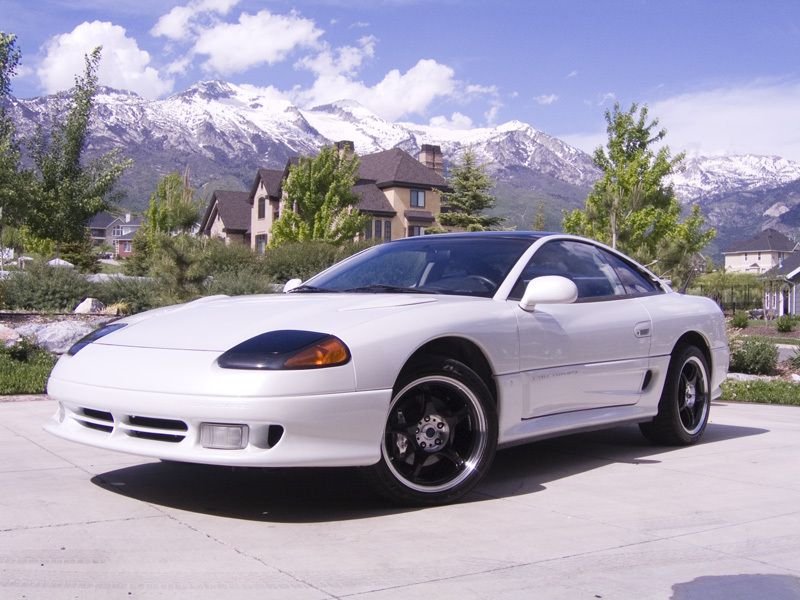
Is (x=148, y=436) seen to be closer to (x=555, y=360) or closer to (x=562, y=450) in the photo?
(x=555, y=360)

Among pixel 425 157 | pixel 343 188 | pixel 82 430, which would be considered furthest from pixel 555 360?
pixel 425 157

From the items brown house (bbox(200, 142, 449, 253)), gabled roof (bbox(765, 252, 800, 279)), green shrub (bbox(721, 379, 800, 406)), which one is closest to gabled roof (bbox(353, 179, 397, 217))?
brown house (bbox(200, 142, 449, 253))

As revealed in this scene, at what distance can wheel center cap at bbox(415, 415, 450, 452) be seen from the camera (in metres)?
4.23

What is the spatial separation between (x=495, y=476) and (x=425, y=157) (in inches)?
2606

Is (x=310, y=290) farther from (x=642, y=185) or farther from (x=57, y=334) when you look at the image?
(x=642, y=185)

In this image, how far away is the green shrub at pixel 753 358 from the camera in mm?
14266

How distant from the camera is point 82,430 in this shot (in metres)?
4.24

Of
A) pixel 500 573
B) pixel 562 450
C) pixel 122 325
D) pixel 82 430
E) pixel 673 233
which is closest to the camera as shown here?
pixel 500 573

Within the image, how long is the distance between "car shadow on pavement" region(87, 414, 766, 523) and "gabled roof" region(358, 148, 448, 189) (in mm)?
54539

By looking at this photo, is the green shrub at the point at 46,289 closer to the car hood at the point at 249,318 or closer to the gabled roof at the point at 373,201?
the car hood at the point at 249,318

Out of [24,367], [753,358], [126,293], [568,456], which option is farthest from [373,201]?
[568,456]

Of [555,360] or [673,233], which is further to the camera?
[673,233]

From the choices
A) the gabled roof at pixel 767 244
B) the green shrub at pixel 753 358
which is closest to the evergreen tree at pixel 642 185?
the green shrub at pixel 753 358

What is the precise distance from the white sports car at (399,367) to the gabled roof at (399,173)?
5451cm
